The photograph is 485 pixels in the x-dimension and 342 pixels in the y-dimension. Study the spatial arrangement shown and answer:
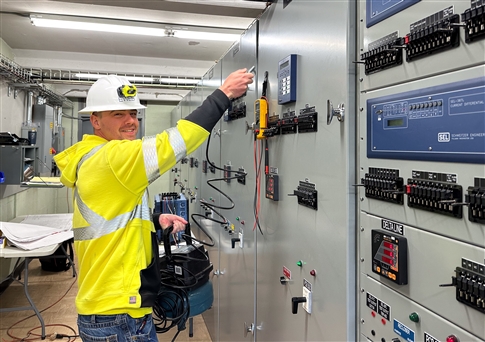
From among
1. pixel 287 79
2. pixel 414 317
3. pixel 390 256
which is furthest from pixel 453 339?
pixel 287 79

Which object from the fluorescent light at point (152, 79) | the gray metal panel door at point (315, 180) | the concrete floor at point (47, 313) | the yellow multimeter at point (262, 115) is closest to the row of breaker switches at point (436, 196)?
the gray metal panel door at point (315, 180)

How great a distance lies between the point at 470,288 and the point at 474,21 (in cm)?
56

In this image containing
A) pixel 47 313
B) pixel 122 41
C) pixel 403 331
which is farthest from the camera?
pixel 122 41

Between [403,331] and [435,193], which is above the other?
[435,193]

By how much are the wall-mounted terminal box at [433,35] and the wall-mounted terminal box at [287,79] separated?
61 cm

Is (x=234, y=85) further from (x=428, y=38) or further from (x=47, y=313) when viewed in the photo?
(x=47, y=313)

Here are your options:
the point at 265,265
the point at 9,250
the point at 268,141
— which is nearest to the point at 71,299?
the point at 9,250

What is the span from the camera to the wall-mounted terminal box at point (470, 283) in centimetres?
75

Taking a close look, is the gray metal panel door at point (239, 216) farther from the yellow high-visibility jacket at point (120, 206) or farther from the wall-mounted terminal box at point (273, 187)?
the yellow high-visibility jacket at point (120, 206)

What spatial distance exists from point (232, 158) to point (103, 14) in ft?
8.18

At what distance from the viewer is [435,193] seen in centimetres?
85

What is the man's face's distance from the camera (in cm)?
158

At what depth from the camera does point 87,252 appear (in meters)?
1.48

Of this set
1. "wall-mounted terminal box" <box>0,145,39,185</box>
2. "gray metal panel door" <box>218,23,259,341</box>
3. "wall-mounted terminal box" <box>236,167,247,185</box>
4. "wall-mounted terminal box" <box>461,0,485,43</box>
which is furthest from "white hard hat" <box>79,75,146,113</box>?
"wall-mounted terminal box" <box>0,145,39,185</box>
